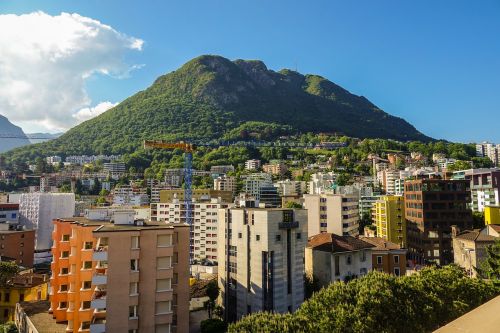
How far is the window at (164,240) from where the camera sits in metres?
35.1

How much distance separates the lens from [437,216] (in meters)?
79.8

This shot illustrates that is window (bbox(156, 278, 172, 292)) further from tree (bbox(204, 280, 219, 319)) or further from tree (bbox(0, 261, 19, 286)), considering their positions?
tree (bbox(0, 261, 19, 286))

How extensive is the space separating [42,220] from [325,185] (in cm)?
10046

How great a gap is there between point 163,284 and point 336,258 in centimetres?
2471

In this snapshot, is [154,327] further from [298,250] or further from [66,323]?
[298,250]

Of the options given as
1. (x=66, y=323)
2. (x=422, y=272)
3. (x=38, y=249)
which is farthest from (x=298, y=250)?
(x=38, y=249)

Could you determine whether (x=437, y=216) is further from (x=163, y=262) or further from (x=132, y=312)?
(x=132, y=312)

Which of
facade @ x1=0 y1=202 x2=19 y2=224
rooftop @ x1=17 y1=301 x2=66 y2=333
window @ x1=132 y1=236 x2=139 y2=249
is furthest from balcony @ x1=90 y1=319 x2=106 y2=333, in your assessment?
facade @ x1=0 y1=202 x2=19 y2=224

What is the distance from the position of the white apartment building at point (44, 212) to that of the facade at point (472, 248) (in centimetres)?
10097

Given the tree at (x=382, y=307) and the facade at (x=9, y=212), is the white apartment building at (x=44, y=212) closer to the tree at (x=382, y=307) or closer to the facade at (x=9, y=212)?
the facade at (x=9, y=212)

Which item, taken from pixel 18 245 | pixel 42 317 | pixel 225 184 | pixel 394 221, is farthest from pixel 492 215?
pixel 225 184

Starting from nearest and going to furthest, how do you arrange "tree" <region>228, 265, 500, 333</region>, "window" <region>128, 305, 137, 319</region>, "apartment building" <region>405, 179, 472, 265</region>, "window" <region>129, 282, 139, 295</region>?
"tree" <region>228, 265, 500, 333</region>, "window" <region>128, 305, 137, 319</region>, "window" <region>129, 282, 139, 295</region>, "apartment building" <region>405, 179, 472, 265</region>

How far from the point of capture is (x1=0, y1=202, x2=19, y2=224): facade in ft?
354

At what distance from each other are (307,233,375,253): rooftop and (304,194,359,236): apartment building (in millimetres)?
24722
